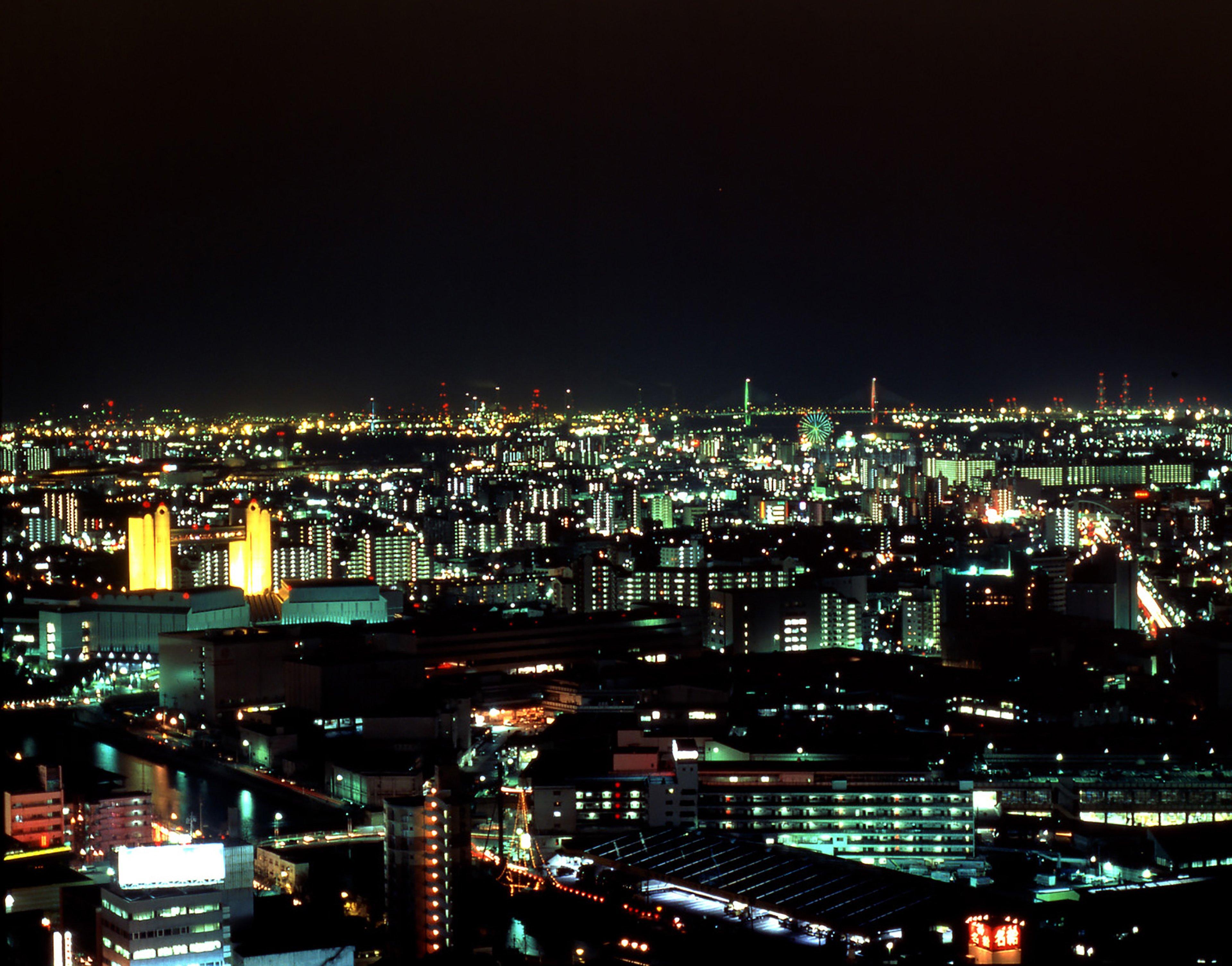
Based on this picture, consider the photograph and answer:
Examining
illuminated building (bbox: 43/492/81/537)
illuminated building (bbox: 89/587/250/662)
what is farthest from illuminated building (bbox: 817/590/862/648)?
illuminated building (bbox: 43/492/81/537)

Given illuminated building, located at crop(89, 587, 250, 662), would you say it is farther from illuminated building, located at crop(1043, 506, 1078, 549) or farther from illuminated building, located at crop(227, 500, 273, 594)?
illuminated building, located at crop(1043, 506, 1078, 549)

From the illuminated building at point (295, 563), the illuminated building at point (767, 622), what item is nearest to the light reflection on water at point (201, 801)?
the illuminated building at point (767, 622)

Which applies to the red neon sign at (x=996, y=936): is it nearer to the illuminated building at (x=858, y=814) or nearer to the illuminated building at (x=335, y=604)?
the illuminated building at (x=858, y=814)

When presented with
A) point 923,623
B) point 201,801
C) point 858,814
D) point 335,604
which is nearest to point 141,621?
point 335,604

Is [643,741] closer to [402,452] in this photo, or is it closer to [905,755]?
[905,755]

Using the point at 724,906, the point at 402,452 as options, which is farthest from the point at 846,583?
the point at 402,452

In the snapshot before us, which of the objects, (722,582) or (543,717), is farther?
(722,582)

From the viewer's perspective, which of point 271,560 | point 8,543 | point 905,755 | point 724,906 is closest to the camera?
point 724,906
